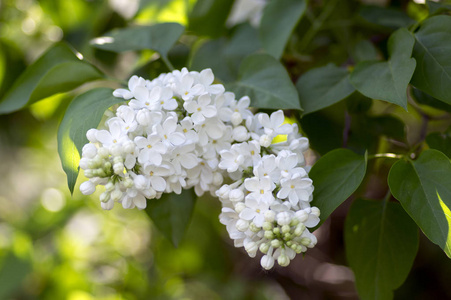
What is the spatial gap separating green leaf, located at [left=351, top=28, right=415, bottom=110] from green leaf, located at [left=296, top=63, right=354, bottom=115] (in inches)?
1.3

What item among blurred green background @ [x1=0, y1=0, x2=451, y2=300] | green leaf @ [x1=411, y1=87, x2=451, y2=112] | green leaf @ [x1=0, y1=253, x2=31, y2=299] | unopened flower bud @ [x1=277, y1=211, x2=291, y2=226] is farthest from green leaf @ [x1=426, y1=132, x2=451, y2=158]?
green leaf @ [x1=0, y1=253, x2=31, y2=299]

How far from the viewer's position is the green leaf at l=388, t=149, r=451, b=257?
46 cm

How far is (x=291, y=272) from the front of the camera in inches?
57.7

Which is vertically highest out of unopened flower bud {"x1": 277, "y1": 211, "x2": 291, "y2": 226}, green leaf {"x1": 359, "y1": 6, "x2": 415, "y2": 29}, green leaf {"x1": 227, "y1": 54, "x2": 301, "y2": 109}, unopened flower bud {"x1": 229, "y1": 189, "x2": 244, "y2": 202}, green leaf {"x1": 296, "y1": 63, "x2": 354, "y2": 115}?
green leaf {"x1": 227, "y1": 54, "x2": 301, "y2": 109}

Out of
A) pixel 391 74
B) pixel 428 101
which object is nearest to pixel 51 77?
pixel 391 74

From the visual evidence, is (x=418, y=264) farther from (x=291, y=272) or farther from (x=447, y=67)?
(x=447, y=67)

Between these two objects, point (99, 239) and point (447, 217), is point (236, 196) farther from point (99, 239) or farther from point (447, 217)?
point (99, 239)

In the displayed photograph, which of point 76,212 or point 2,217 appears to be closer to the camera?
point 76,212

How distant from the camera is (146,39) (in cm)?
73

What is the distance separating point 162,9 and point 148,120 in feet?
1.79

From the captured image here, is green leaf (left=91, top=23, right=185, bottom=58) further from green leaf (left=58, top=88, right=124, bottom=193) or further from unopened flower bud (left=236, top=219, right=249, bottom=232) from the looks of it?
unopened flower bud (left=236, top=219, right=249, bottom=232)

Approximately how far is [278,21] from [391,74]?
0.84ft

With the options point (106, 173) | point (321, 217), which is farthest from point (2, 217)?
point (321, 217)

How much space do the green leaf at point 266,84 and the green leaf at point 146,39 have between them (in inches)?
5.7
